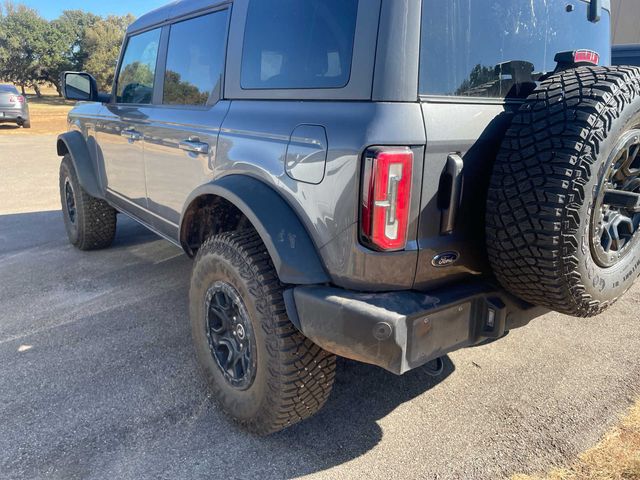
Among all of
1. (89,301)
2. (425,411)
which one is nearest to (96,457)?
(425,411)

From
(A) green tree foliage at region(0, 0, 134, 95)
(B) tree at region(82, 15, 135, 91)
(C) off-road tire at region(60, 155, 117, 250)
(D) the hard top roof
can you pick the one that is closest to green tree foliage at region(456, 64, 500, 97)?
(D) the hard top roof

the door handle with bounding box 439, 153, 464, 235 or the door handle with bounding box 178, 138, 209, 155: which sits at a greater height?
the door handle with bounding box 178, 138, 209, 155

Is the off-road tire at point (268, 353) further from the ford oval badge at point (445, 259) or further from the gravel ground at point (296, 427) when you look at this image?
the ford oval badge at point (445, 259)

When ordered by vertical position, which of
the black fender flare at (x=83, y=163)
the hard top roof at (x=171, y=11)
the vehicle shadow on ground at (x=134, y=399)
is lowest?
the vehicle shadow on ground at (x=134, y=399)

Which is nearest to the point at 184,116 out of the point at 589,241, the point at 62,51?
the point at 589,241

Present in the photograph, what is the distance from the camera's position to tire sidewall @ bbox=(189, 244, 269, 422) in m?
2.17

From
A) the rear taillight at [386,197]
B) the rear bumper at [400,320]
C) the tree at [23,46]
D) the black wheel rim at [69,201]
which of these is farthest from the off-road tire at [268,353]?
the tree at [23,46]

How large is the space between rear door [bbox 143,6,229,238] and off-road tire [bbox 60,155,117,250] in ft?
5.02

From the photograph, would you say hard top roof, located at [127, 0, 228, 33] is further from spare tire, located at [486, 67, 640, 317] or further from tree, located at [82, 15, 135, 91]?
tree, located at [82, 15, 135, 91]

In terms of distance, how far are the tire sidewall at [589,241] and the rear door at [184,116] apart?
5.66ft

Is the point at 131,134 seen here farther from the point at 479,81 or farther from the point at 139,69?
the point at 479,81

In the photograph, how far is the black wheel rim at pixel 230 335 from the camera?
2.30 m

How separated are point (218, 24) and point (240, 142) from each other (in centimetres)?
82

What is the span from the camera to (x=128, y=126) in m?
3.70
